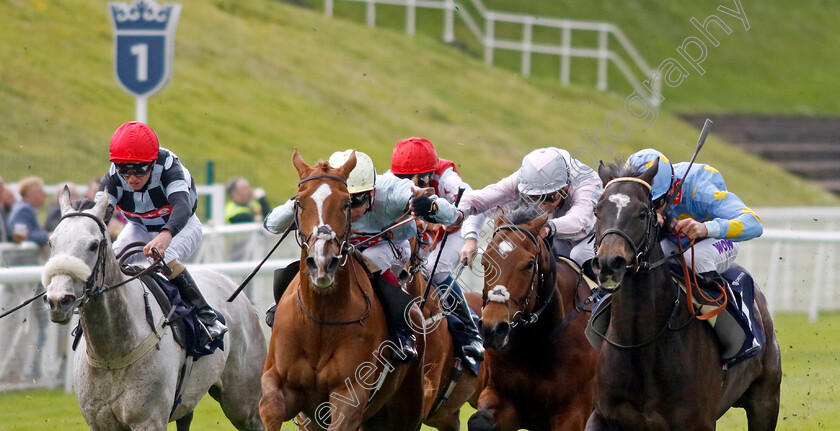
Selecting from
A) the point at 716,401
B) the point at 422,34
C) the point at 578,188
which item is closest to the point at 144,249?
the point at 578,188

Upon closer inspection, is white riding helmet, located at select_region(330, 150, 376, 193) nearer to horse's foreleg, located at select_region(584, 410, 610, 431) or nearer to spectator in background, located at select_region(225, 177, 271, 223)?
horse's foreleg, located at select_region(584, 410, 610, 431)

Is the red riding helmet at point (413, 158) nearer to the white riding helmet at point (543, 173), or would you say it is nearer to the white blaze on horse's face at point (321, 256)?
the white riding helmet at point (543, 173)

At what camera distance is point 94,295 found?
5.34 meters

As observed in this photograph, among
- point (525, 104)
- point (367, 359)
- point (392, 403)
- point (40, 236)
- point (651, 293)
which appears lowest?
point (525, 104)

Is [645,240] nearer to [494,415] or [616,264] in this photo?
[616,264]

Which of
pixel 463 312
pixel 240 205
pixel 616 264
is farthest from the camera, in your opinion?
pixel 240 205

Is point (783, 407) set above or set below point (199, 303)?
below

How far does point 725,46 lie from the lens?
3400cm

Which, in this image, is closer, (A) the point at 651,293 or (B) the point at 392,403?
(A) the point at 651,293

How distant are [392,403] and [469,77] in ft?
63.9

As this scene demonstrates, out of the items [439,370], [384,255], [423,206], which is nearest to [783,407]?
[439,370]

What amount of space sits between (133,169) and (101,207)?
0.50 meters

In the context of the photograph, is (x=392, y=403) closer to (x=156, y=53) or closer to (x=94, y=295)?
(x=94, y=295)

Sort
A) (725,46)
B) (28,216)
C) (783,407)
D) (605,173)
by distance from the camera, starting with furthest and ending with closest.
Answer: (725,46) < (28,216) < (783,407) < (605,173)
